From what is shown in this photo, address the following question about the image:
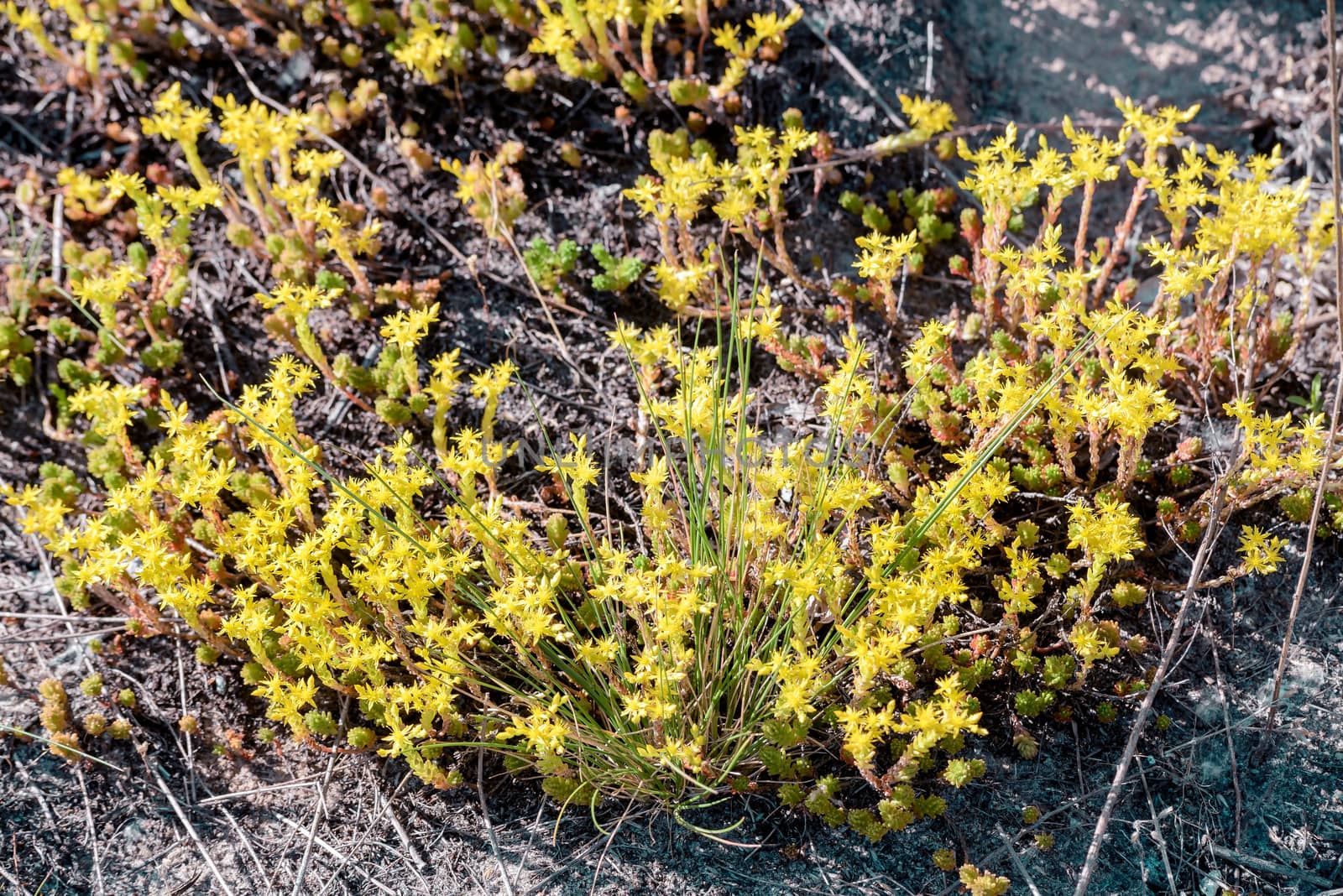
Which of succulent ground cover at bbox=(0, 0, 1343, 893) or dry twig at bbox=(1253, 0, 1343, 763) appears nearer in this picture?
dry twig at bbox=(1253, 0, 1343, 763)

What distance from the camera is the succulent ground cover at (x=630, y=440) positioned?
295 cm

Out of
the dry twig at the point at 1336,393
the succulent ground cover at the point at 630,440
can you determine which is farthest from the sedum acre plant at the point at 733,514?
the dry twig at the point at 1336,393

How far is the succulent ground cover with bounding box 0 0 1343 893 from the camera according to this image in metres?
2.95

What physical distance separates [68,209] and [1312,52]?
16.8ft

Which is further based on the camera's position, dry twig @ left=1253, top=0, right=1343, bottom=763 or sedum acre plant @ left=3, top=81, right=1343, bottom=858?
sedum acre plant @ left=3, top=81, right=1343, bottom=858

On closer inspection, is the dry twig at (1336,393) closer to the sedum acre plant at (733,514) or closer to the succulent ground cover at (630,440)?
the succulent ground cover at (630,440)

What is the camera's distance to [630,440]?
3.84 metres

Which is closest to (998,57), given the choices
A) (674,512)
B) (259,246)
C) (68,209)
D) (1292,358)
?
(1292,358)

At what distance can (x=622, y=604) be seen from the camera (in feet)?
10.7

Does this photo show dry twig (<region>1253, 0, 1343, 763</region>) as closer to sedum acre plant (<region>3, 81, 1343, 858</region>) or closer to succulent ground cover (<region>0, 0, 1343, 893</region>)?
succulent ground cover (<region>0, 0, 1343, 893</region>)

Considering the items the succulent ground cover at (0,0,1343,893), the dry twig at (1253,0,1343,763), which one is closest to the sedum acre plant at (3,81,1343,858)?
the succulent ground cover at (0,0,1343,893)

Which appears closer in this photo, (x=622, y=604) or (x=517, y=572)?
(x=517, y=572)

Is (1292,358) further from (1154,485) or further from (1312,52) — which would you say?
(1312,52)

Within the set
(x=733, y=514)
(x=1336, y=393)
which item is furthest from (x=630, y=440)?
(x=1336, y=393)
